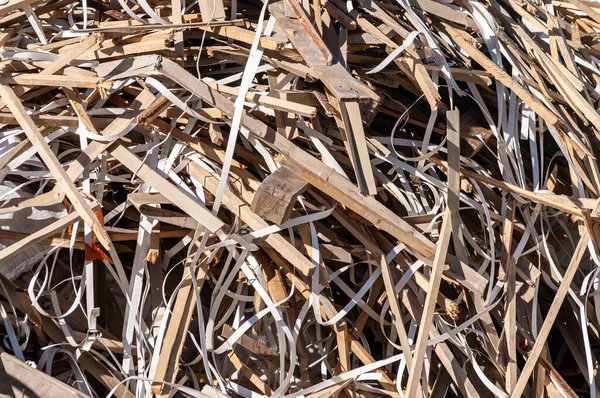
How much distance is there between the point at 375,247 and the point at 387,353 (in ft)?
0.76

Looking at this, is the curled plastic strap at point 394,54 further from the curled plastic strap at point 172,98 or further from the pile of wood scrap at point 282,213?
the curled plastic strap at point 172,98

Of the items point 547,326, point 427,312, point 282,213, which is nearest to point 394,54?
point 282,213

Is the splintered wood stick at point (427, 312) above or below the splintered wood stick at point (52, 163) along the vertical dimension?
below

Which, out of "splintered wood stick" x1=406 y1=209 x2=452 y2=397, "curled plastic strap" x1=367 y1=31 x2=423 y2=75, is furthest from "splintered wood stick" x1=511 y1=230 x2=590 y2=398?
"curled plastic strap" x1=367 y1=31 x2=423 y2=75

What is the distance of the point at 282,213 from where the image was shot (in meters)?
1.44

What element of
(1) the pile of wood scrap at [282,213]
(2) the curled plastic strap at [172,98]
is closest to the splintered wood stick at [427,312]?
(1) the pile of wood scrap at [282,213]

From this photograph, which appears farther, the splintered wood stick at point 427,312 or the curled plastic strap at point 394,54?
the curled plastic strap at point 394,54

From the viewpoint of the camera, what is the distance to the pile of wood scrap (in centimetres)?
150

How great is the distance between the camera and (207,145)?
1629 millimetres

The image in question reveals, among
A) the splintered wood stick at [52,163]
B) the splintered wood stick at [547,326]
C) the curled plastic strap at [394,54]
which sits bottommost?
the splintered wood stick at [547,326]

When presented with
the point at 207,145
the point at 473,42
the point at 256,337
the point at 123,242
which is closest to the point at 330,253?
the point at 256,337

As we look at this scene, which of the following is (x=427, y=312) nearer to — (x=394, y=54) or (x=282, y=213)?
(x=282, y=213)

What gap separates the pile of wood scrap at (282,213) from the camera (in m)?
1.50

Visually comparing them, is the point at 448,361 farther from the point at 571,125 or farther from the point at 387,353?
the point at 571,125
